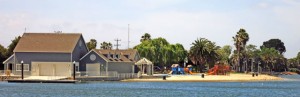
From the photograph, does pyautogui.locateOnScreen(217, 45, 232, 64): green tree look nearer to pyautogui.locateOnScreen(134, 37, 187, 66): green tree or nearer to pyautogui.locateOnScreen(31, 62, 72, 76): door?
pyautogui.locateOnScreen(134, 37, 187, 66): green tree

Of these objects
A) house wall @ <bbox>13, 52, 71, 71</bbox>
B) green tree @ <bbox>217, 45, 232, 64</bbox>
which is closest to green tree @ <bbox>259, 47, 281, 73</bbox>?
green tree @ <bbox>217, 45, 232, 64</bbox>

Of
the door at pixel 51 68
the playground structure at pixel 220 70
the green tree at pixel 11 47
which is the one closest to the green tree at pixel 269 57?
the playground structure at pixel 220 70

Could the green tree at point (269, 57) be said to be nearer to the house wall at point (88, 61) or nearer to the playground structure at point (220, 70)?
the playground structure at point (220, 70)

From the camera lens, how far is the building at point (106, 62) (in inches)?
3627

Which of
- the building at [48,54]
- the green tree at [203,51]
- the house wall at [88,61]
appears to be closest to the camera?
the building at [48,54]

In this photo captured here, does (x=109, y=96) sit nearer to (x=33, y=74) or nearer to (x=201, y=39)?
(x=33, y=74)

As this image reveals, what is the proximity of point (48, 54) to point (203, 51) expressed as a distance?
44.2 meters

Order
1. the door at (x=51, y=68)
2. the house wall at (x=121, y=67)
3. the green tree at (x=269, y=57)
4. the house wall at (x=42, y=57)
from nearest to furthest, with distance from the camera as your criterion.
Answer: the door at (x=51, y=68) < the house wall at (x=42, y=57) < the house wall at (x=121, y=67) < the green tree at (x=269, y=57)

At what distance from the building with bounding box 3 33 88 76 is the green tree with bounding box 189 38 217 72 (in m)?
39.4

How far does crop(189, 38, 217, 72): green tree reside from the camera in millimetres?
126125

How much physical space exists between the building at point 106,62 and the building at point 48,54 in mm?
1645

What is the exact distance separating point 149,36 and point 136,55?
2068 inches

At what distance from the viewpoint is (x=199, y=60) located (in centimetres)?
12744

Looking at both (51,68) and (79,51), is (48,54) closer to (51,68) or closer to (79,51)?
(51,68)
